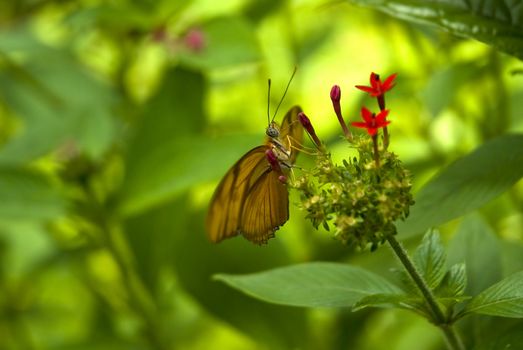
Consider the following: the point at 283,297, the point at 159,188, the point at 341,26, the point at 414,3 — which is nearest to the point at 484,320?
the point at 283,297

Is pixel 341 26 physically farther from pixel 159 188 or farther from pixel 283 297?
pixel 283 297

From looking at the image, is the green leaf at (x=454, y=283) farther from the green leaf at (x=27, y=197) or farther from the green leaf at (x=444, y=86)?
the green leaf at (x=27, y=197)

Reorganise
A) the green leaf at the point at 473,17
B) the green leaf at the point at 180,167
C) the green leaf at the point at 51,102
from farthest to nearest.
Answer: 1. the green leaf at the point at 51,102
2. the green leaf at the point at 180,167
3. the green leaf at the point at 473,17

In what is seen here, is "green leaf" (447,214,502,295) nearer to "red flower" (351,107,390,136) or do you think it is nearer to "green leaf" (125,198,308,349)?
"red flower" (351,107,390,136)

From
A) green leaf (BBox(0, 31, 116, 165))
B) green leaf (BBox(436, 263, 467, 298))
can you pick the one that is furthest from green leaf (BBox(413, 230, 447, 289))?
green leaf (BBox(0, 31, 116, 165))

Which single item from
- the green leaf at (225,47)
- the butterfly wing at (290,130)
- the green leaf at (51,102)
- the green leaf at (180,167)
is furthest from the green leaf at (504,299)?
the green leaf at (51,102)

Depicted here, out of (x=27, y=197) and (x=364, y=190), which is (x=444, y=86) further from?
(x=27, y=197)
